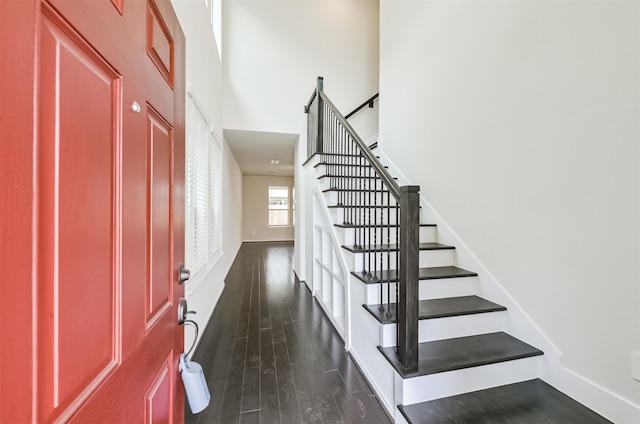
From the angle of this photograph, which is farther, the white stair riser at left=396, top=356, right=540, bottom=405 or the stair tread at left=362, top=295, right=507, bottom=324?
the stair tread at left=362, top=295, right=507, bottom=324

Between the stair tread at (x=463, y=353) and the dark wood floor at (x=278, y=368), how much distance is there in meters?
0.37

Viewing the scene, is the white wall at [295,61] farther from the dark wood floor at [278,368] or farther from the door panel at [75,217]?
the door panel at [75,217]

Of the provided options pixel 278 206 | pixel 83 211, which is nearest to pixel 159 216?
pixel 83 211

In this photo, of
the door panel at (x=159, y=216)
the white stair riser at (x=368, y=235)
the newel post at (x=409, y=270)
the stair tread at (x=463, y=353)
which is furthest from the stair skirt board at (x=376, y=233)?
the door panel at (x=159, y=216)

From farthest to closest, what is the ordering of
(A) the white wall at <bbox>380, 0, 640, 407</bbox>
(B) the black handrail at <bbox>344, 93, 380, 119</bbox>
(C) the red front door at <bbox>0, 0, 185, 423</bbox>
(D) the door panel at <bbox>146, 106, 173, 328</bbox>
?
(B) the black handrail at <bbox>344, 93, 380, 119</bbox> < (A) the white wall at <bbox>380, 0, 640, 407</bbox> < (D) the door panel at <bbox>146, 106, 173, 328</bbox> < (C) the red front door at <bbox>0, 0, 185, 423</bbox>

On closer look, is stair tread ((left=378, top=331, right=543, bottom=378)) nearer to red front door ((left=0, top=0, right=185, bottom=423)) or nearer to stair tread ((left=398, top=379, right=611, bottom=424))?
stair tread ((left=398, top=379, right=611, bottom=424))

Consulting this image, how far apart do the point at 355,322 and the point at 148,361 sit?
62.0 inches

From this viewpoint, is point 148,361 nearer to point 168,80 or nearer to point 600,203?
point 168,80

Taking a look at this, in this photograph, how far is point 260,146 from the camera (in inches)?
191

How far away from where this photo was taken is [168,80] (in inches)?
36.4

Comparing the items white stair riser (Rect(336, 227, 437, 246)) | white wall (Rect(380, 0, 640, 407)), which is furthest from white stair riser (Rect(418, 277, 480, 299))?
white stair riser (Rect(336, 227, 437, 246))

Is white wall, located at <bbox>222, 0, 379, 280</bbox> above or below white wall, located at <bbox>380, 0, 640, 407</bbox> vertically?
above

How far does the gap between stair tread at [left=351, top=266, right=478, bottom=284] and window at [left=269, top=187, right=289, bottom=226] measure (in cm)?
772

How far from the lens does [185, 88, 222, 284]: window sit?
2.12 meters
